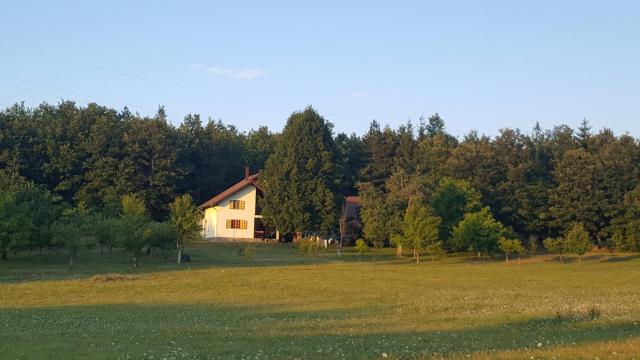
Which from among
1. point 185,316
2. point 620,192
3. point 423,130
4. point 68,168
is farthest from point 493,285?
point 423,130

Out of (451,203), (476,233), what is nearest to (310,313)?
(476,233)

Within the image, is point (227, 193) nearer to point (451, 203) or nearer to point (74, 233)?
point (451, 203)

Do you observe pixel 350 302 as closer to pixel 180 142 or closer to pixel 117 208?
pixel 117 208

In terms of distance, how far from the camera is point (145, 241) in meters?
56.2

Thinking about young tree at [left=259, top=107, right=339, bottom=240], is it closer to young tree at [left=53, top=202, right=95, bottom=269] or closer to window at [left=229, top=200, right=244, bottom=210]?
window at [left=229, top=200, right=244, bottom=210]

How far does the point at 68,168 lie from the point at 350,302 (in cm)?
5959

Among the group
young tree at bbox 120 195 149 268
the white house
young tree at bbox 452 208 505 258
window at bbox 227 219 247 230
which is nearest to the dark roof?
the white house

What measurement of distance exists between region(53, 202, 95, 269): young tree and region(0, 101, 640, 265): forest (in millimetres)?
13145

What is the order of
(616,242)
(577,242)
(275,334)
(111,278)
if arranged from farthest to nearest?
(616,242)
(577,242)
(111,278)
(275,334)

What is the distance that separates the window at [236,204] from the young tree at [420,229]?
2794cm

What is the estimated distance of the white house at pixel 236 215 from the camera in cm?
8888

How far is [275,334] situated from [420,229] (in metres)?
48.1

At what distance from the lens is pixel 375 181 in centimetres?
9975

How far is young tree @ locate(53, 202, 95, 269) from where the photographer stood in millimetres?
53656
